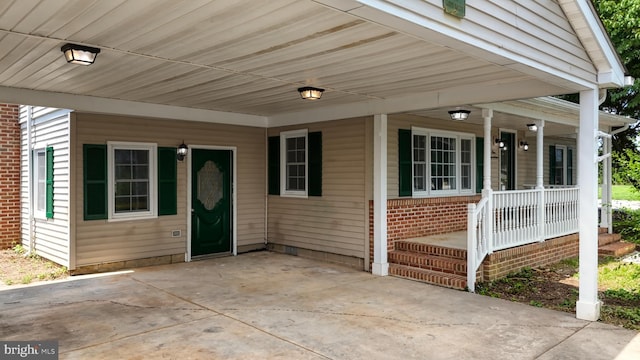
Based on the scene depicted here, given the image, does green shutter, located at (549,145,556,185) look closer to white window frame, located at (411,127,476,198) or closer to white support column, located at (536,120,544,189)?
white window frame, located at (411,127,476,198)

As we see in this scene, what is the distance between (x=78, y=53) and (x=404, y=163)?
17.4ft

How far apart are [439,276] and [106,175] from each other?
5.38 metres

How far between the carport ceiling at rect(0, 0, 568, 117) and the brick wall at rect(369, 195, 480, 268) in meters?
1.99

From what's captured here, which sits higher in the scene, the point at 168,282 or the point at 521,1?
the point at 521,1

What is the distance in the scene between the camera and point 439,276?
6.45 meters

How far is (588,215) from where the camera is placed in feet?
16.4

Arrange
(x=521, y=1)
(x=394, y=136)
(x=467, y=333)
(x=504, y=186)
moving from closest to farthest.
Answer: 1. (x=521, y=1)
2. (x=467, y=333)
3. (x=394, y=136)
4. (x=504, y=186)

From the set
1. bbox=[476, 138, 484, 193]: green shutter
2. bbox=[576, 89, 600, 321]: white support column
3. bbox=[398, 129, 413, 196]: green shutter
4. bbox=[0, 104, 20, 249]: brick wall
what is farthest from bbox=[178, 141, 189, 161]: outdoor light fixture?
bbox=[576, 89, 600, 321]: white support column

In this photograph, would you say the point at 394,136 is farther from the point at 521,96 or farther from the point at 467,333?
the point at 467,333

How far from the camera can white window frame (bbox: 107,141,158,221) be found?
716 centimetres

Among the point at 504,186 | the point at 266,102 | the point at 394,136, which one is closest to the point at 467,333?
the point at 394,136

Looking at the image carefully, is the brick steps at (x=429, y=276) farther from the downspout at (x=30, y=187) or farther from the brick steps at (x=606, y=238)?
the downspout at (x=30, y=187)

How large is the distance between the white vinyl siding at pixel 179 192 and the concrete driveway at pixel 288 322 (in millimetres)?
697

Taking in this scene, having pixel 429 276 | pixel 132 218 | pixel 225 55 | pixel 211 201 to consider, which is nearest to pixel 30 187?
pixel 132 218
